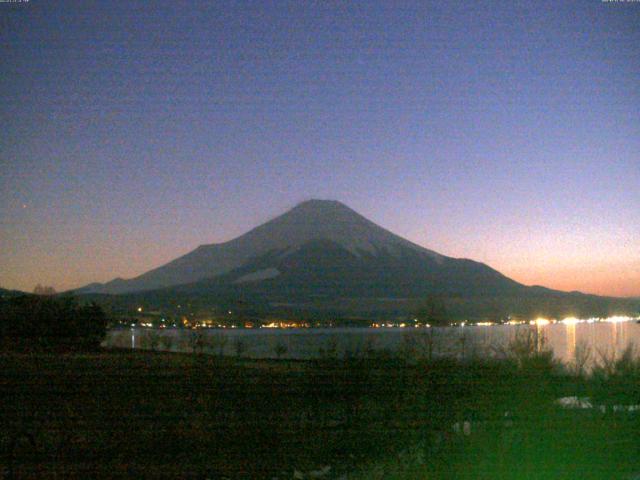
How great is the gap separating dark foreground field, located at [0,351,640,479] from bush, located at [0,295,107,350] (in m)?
10.5

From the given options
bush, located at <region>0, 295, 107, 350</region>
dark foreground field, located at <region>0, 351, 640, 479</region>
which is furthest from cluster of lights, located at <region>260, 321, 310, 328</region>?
dark foreground field, located at <region>0, 351, 640, 479</region>

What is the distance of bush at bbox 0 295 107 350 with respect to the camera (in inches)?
953

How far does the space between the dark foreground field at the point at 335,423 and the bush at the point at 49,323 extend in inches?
414

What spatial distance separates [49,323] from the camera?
85.2ft

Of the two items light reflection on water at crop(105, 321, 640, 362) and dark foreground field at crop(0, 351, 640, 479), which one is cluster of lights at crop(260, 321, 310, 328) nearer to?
light reflection on water at crop(105, 321, 640, 362)

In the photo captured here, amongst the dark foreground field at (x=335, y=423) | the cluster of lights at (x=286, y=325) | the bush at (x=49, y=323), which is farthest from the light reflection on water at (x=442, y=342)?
the cluster of lights at (x=286, y=325)

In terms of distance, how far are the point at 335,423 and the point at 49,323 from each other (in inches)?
709

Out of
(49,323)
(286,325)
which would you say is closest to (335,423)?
(49,323)

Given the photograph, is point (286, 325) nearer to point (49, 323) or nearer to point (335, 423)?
point (49, 323)

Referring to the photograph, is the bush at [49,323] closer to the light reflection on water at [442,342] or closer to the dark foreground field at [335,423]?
the light reflection on water at [442,342]

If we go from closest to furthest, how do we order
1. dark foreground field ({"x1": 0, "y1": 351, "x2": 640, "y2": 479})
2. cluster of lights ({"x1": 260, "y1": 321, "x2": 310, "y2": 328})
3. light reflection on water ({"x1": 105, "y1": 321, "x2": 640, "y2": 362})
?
1. dark foreground field ({"x1": 0, "y1": 351, "x2": 640, "y2": 479})
2. light reflection on water ({"x1": 105, "y1": 321, "x2": 640, "y2": 362})
3. cluster of lights ({"x1": 260, "y1": 321, "x2": 310, "y2": 328})

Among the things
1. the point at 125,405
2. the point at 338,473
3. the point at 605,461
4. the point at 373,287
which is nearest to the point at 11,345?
the point at 125,405

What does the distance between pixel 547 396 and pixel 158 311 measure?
62886 millimetres

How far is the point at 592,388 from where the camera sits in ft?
40.3
